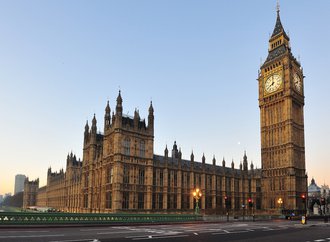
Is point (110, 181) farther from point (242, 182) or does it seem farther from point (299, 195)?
point (299, 195)

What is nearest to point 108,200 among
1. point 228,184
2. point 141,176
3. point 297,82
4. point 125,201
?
point 125,201

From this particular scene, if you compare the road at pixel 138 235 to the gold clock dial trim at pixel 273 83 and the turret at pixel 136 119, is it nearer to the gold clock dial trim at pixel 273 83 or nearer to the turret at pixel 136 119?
the turret at pixel 136 119

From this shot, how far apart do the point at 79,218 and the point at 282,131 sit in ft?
207

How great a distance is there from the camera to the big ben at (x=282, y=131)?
81.2 metres

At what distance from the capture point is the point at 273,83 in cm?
8969

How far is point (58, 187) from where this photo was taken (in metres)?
130

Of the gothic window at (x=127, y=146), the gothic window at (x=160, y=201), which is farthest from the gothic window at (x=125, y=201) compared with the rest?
the gothic window at (x=160, y=201)

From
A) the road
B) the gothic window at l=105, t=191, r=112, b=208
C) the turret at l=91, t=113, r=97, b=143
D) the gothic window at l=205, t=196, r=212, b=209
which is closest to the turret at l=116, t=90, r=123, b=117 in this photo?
the turret at l=91, t=113, r=97, b=143

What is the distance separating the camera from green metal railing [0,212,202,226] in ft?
103

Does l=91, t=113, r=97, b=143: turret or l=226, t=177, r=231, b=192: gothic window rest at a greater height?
l=91, t=113, r=97, b=143: turret

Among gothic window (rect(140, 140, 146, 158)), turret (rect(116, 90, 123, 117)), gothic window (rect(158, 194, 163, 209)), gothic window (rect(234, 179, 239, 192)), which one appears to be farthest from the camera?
gothic window (rect(234, 179, 239, 192))

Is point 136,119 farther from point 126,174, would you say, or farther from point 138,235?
point 138,235

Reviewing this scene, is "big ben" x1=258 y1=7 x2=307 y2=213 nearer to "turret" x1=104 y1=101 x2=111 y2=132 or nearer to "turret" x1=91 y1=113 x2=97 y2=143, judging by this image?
"turret" x1=104 y1=101 x2=111 y2=132

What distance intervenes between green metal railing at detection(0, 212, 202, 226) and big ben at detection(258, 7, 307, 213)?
132 feet
